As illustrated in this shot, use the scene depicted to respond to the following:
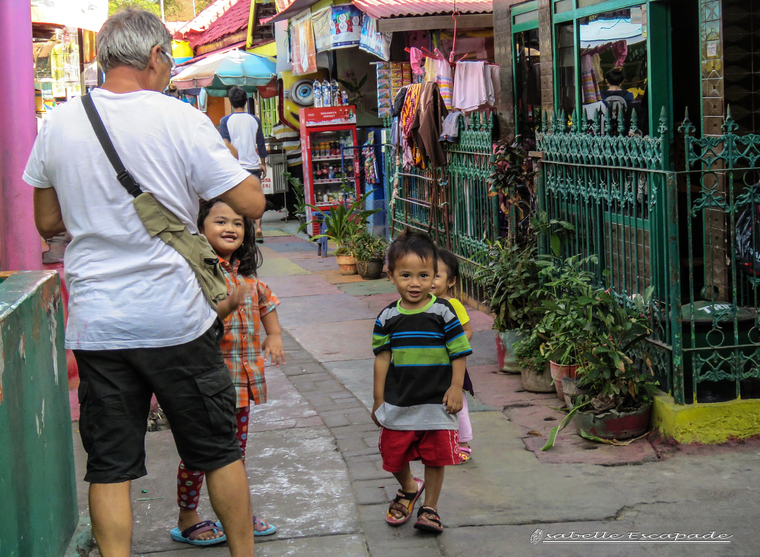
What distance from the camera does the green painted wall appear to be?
97.7 inches

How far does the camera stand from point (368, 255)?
33.3 ft

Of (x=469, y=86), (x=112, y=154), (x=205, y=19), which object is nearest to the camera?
(x=112, y=154)

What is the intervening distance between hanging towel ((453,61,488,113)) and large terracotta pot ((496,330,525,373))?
3.89m

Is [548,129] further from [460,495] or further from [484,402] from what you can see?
[460,495]

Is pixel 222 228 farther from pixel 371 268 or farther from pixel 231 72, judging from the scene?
pixel 231 72

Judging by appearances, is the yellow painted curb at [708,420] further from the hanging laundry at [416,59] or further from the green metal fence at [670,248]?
the hanging laundry at [416,59]

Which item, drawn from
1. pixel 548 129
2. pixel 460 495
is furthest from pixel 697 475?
pixel 548 129

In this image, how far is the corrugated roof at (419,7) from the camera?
32.0ft

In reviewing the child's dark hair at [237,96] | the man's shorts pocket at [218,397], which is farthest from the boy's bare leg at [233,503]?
the child's dark hair at [237,96]

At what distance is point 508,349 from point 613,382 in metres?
1.43

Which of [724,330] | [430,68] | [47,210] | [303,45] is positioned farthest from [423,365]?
[303,45]

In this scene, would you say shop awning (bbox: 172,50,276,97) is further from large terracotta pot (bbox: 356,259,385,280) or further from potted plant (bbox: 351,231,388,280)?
large terracotta pot (bbox: 356,259,385,280)

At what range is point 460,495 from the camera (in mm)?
4008

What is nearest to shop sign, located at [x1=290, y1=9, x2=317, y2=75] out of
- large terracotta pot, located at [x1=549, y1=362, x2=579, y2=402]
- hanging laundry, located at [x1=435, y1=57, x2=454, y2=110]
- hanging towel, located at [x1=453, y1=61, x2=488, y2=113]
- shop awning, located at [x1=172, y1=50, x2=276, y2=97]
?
shop awning, located at [x1=172, y1=50, x2=276, y2=97]
